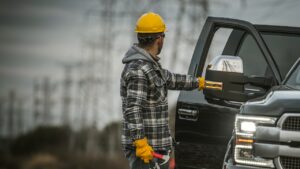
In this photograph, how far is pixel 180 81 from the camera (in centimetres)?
713

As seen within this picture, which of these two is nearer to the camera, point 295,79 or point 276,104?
point 276,104

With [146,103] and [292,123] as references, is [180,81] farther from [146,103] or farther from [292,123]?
[292,123]

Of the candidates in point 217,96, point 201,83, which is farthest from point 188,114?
point 217,96

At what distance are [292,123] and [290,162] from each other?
269 mm

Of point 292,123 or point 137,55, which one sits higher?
point 137,55

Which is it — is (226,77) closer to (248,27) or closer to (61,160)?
(248,27)

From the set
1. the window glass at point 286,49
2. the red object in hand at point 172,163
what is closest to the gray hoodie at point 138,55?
the red object in hand at point 172,163

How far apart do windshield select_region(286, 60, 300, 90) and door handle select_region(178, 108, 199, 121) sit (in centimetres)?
106

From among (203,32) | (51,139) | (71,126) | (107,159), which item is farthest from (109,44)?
(71,126)

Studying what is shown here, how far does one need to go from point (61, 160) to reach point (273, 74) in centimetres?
4370

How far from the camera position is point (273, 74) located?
23.0 feet

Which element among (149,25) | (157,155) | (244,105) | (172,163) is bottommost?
(172,163)

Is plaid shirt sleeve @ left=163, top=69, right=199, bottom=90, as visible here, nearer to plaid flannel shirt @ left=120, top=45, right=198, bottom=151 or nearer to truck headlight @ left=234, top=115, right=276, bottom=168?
plaid flannel shirt @ left=120, top=45, right=198, bottom=151

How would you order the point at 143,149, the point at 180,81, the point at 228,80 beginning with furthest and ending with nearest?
the point at 180,81
the point at 228,80
the point at 143,149
